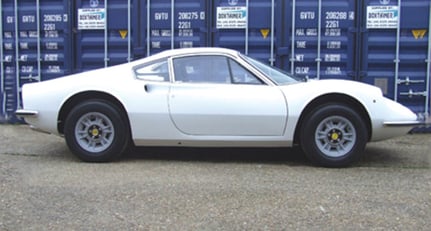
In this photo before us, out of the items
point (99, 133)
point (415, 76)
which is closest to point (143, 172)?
point (99, 133)

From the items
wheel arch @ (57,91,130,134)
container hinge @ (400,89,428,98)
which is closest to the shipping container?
container hinge @ (400,89,428,98)

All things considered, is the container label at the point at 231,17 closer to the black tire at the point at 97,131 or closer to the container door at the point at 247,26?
the container door at the point at 247,26

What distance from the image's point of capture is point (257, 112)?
21.5ft

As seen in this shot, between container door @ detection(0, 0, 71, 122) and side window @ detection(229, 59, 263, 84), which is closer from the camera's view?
side window @ detection(229, 59, 263, 84)

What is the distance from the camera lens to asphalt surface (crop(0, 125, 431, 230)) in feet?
15.3

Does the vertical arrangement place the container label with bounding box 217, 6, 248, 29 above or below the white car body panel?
above

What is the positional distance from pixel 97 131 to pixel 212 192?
6.66ft

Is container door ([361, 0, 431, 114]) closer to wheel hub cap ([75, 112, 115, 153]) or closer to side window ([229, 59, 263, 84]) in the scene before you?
side window ([229, 59, 263, 84])

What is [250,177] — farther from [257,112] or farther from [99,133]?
[99,133]

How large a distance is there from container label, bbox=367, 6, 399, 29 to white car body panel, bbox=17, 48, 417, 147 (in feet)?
9.34

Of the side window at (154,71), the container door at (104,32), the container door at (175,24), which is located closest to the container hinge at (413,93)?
the container door at (175,24)

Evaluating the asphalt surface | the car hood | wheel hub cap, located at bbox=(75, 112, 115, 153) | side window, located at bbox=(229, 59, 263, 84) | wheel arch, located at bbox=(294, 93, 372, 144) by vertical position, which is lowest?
the asphalt surface

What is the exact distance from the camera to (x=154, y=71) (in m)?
6.86

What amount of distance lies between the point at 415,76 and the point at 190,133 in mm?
4455
